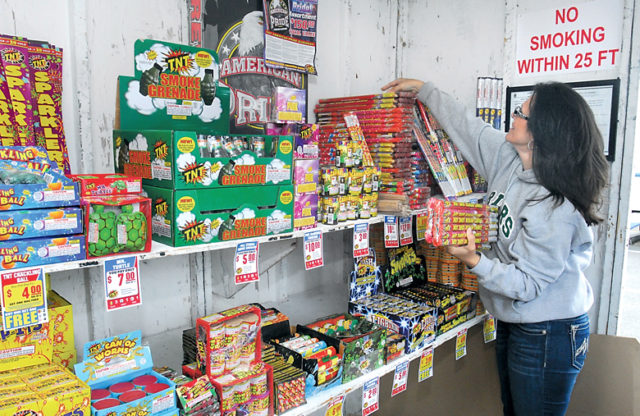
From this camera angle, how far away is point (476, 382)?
308cm

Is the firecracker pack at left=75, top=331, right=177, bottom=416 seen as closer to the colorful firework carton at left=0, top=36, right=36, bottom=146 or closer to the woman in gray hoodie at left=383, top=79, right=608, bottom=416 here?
the colorful firework carton at left=0, top=36, right=36, bottom=146

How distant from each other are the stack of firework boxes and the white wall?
366 millimetres

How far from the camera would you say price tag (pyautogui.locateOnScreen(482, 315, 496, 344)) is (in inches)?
121

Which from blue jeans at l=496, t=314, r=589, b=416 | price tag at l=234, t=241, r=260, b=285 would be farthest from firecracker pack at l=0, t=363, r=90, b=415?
blue jeans at l=496, t=314, r=589, b=416

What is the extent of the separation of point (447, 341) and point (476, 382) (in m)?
0.56

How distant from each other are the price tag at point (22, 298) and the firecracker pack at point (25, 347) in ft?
0.59

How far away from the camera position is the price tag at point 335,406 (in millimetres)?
1979

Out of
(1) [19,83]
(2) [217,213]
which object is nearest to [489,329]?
(2) [217,213]

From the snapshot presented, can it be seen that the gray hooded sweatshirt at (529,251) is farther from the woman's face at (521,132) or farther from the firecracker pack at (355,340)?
the firecracker pack at (355,340)

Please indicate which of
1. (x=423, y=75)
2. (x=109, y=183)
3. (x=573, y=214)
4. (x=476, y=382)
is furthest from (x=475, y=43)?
(x=109, y=183)

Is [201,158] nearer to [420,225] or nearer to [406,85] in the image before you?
[420,225]

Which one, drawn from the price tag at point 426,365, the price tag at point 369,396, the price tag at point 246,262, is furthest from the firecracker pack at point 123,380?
the price tag at point 426,365

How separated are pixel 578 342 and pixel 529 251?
582 mm

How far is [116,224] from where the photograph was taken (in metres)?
1.46
